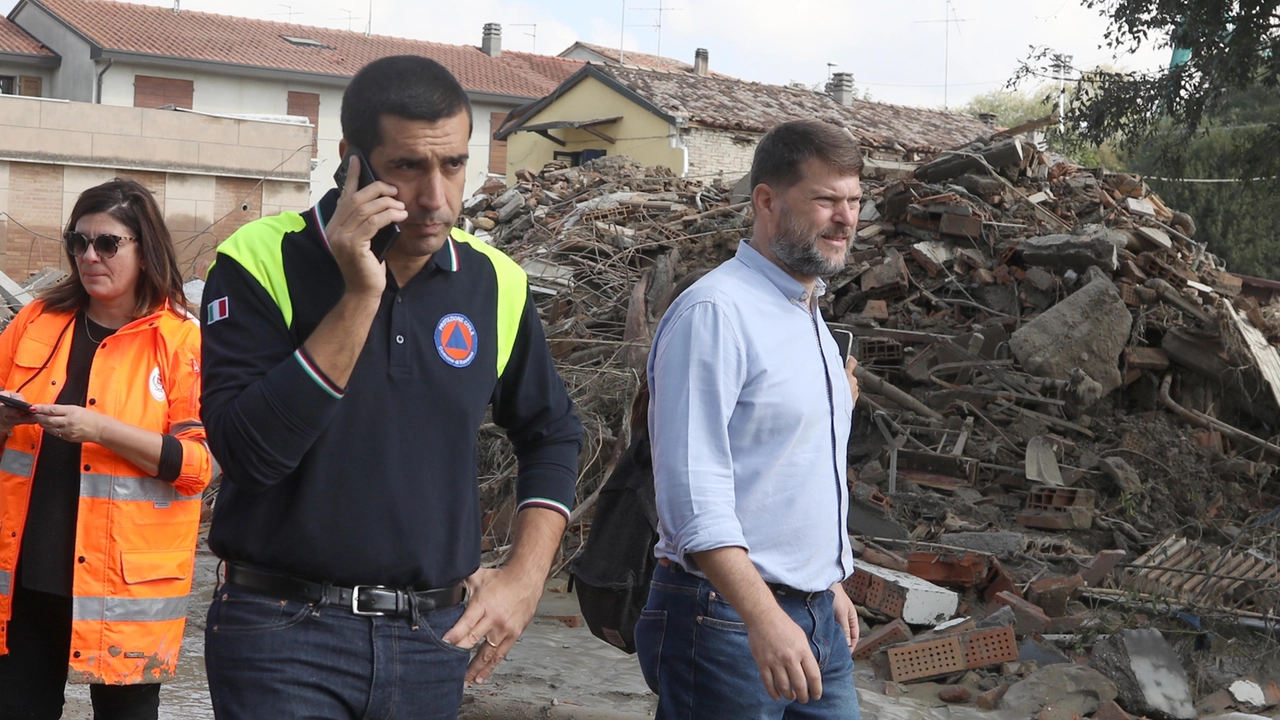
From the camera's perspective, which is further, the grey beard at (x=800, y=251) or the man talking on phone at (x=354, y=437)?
the grey beard at (x=800, y=251)

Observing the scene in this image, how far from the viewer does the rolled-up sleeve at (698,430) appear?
8.44 ft

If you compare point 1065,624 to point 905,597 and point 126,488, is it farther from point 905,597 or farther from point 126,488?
point 126,488

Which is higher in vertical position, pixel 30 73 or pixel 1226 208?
pixel 30 73

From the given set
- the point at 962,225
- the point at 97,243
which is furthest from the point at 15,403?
the point at 962,225

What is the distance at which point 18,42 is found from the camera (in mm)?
38062

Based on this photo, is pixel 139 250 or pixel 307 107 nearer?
pixel 139 250

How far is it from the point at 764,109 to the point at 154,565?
94.5 feet

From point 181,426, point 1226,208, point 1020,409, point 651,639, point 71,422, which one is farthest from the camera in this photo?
point 1226,208

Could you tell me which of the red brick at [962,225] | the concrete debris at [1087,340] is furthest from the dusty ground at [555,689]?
the red brick at [962,225]

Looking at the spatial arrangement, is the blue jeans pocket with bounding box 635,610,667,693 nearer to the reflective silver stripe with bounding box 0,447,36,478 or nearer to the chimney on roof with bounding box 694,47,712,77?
the reflective silver stripe with bounding box 0,447,36,478

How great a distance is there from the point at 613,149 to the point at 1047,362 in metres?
22.8

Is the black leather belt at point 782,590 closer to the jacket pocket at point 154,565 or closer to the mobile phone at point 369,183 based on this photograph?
the mobile phone at point 369,183

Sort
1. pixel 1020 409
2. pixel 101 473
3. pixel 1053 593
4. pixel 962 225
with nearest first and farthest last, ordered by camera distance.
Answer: pixel 101 473
pixel 1053 593
pixel 1020 409
pixel 962 225

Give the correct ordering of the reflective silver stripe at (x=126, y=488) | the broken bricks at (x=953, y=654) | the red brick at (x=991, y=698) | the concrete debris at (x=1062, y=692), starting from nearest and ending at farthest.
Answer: the reflective silver stripe at (x=126, y=488)
the concrete debris at (x=1062, y=692)
the red brick at (x=991, y=698)
the broken bricks at (x=953, y=654)
